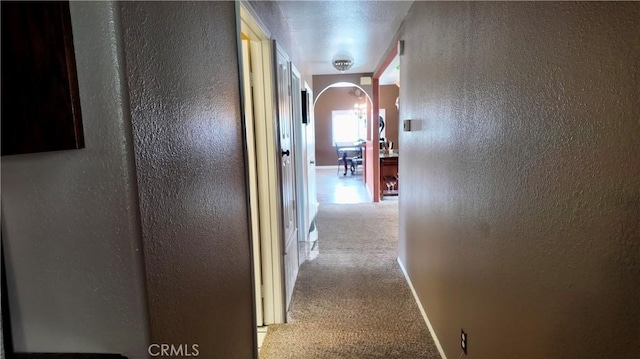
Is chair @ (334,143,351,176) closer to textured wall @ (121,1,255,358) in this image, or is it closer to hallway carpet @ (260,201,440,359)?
hallway carpet @ (260,201,440,359)

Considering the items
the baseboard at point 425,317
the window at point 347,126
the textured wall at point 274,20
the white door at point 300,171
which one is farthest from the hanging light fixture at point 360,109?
the baseboard at point 425,317

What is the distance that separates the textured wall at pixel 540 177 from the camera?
755 mm

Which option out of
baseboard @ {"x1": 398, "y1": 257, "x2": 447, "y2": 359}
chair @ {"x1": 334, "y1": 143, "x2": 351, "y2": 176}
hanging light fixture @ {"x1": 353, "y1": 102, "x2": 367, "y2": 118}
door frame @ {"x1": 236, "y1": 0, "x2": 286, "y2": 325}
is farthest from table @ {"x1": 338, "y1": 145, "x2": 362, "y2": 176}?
door frame @ {"x1": 236, "y1": 0, "x2": 286, "y2": 325}

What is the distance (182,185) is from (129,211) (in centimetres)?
25

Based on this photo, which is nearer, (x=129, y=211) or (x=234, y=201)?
(x=129, y=211)

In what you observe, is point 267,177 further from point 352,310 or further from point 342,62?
point 342,62

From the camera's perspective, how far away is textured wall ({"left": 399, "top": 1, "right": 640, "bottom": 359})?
755mm

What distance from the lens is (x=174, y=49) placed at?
952 millimetres

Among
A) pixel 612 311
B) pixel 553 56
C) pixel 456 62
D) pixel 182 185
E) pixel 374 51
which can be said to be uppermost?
pixel 374 51

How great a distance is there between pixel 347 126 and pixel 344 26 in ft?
28.9

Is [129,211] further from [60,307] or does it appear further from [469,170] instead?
[469,170]

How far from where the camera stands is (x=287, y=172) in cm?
294

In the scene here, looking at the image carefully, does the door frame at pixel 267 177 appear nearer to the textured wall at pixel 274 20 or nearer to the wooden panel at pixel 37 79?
the textured wall at pixel 274 20

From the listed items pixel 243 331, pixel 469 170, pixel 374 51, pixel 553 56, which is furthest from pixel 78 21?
pixel 374 51
